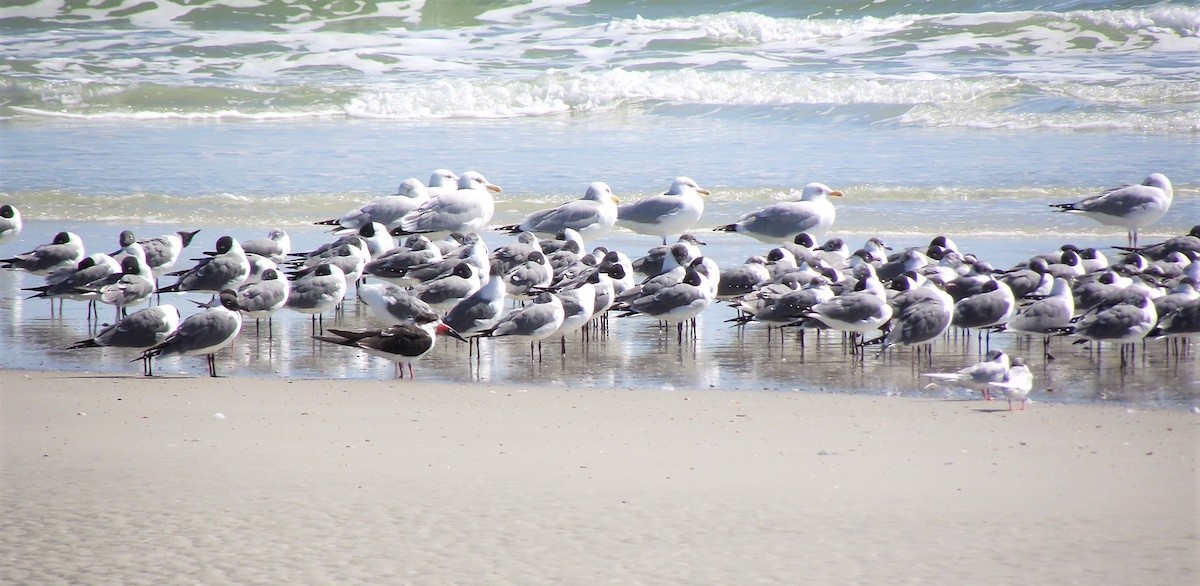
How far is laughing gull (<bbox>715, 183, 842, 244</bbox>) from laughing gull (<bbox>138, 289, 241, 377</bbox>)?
6.19 m

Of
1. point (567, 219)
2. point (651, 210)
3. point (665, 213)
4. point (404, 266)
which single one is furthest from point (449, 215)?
point (404, 266)

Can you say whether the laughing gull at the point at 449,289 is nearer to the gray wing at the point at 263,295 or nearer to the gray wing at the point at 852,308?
the gray wing at the point at 263,295

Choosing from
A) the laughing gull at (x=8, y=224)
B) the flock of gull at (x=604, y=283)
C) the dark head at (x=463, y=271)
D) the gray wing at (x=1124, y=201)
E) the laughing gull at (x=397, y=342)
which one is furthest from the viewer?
the gray wing at (x=1124, y=201)

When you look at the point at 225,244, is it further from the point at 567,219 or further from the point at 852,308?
the point at 852,308

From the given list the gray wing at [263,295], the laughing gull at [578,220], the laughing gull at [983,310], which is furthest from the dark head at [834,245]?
the gray wing at [263,295]

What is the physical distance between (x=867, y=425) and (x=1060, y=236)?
814cm

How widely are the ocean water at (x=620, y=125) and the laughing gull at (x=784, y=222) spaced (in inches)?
11.0

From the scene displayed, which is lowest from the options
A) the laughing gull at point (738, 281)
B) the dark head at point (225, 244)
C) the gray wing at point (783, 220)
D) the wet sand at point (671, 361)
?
the wet sand at point (671, 361)

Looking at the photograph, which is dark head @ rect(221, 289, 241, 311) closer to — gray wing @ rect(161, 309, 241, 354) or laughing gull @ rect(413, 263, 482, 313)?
gray wing @ rect(161, 309, 241, 354)

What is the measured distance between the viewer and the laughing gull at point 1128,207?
12.9 m

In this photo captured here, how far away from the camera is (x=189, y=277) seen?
395 inches

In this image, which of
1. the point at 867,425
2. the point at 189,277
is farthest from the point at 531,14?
the point at 867,425

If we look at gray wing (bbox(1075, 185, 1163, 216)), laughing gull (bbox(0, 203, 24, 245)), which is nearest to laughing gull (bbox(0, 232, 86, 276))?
laughing gull (bbox(0, 203, 24, 245))

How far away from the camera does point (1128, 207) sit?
42.3 feet
